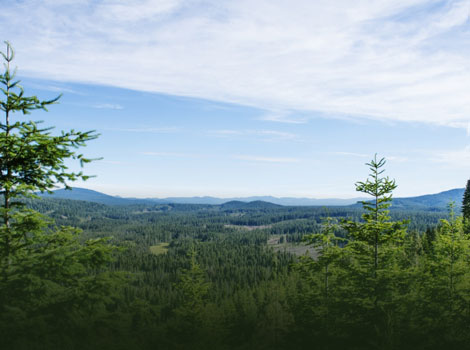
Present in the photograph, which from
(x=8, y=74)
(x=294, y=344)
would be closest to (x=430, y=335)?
(x=294, y=344)

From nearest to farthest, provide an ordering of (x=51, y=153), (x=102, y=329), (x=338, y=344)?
1. (x=102, y=329)
2. (x=51, y=153)
3. (x=338, y=344)

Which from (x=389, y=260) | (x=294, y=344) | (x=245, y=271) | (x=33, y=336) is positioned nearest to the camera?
(x=33, y=336)

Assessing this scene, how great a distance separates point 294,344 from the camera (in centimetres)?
2420

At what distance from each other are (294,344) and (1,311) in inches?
823

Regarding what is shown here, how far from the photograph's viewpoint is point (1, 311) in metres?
9.65

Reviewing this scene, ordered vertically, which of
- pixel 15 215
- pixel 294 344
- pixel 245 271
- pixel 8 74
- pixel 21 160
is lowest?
pixel 245 271

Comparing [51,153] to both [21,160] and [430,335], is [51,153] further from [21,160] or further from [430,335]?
[430,335]

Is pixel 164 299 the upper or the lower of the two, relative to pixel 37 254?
lower

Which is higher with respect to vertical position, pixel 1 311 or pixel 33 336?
pixel 1 311

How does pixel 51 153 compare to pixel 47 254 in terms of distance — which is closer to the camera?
pixel 47 254

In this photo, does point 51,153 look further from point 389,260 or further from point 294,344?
point 294,344

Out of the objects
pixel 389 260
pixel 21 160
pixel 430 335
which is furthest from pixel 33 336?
pixel 430 335

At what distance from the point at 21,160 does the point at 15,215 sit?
1999mm

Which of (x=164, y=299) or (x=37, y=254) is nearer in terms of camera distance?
(x=37, y=254)
